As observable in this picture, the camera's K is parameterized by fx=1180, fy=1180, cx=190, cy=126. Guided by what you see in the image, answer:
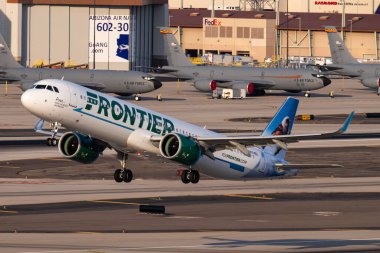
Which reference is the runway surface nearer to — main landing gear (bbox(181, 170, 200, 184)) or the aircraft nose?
main landing gear (bbox(181, 170, 200, 184))

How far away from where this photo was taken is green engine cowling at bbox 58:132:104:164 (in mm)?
91562

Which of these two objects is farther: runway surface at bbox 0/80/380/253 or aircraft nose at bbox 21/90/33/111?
runway surface at bbox 0/80/380/253

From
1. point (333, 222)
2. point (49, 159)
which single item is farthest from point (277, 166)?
point (49, 159)

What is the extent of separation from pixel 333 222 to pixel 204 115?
82234mm

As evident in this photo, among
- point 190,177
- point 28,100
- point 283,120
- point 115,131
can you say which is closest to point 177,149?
point 190,177

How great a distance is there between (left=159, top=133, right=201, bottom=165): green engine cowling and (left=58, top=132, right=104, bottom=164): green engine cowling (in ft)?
19.7

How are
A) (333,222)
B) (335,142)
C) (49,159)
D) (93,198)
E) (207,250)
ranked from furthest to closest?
1. (335,142)
2. (49,159)
3. (93,198)
4. (333,222)
5. (207,250)

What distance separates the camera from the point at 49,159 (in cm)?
15238

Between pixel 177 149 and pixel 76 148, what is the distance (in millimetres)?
7987

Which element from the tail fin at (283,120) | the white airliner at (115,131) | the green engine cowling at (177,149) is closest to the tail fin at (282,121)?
the tail fin at (283,120)

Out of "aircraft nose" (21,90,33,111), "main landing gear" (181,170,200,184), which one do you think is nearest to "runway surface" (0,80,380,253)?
"main landing gear" (181,170,200,184)

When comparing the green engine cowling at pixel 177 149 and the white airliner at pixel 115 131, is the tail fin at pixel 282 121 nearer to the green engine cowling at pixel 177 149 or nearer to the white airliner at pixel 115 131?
the white airliner at pixel 115 131

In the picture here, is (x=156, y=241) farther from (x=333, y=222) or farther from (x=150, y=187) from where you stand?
(x=150, y=187)

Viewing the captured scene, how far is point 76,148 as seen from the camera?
92000 millimetres
